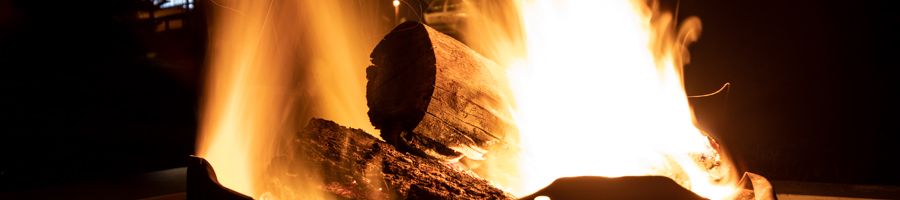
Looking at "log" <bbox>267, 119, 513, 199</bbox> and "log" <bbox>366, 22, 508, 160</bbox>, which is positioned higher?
"log" <bbox>366, 22, 508, 160</bbox>

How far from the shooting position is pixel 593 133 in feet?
7.57

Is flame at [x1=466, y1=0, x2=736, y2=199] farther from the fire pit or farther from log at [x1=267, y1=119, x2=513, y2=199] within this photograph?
log at [x1=267, y1=119, x2=513, y2=199]

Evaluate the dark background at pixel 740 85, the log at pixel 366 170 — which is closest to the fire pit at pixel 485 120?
the log at pixel 366 170

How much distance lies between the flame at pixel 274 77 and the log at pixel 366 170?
0.07 meters

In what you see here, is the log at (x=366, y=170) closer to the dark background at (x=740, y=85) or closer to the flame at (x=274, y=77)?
the flame at (x=274, y=77)

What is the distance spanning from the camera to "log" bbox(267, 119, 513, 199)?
185cm

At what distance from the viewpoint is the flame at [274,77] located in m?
2.34

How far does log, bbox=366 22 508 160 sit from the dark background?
182 centimetres

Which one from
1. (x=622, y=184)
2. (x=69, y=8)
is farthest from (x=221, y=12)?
(x=69, y=8)

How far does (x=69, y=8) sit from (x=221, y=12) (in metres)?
2.48

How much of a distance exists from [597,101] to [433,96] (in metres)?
0.84

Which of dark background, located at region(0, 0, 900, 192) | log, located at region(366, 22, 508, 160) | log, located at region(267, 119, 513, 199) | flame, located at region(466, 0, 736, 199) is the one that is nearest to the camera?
log, located at region(267, 119, 513, 199)

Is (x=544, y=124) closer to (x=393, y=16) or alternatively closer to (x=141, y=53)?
(x=393, y=16)

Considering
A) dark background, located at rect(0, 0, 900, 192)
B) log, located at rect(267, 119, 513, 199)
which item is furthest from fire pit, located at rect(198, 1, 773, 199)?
dark background, located at rect(0, 0, 900, 192)
